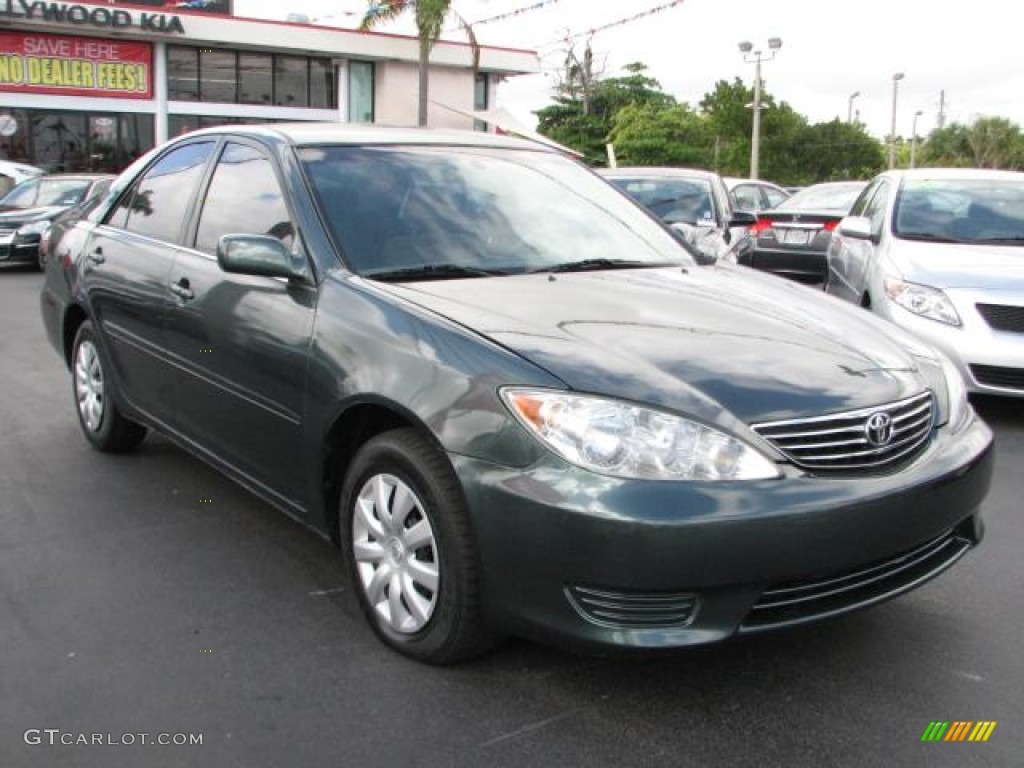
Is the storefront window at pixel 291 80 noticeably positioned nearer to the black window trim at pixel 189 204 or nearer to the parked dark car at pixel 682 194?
the parked dark car at pixel 682 194

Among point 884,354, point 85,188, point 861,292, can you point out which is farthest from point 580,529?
point 85,188

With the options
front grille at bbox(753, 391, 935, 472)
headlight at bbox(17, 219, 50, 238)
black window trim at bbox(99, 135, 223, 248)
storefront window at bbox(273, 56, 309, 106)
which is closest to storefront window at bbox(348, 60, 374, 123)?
storefront window at bbox(273, 56, 309, 106)

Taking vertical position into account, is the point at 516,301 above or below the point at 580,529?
above

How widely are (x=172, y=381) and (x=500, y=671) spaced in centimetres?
196

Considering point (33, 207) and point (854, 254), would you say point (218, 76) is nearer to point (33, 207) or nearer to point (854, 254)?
point (33, 207)

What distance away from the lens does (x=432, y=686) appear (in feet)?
9.40

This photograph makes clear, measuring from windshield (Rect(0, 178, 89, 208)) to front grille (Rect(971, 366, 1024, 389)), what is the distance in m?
13.9

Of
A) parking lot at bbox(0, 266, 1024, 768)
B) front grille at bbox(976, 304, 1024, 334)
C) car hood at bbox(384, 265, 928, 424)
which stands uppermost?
car hood at bbox(384, 265, 928, 424)

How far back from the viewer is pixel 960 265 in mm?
6188

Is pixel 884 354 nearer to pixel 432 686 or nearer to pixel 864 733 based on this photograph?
pixel 864 733

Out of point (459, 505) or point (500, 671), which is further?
point (500, 671)

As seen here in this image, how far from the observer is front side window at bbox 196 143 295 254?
3662mm

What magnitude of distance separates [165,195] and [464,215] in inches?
64.9

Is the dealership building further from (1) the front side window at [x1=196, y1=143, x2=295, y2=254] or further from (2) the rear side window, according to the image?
(1) the front side window at [x1=196, y1=143, x2=295, y2=254]
